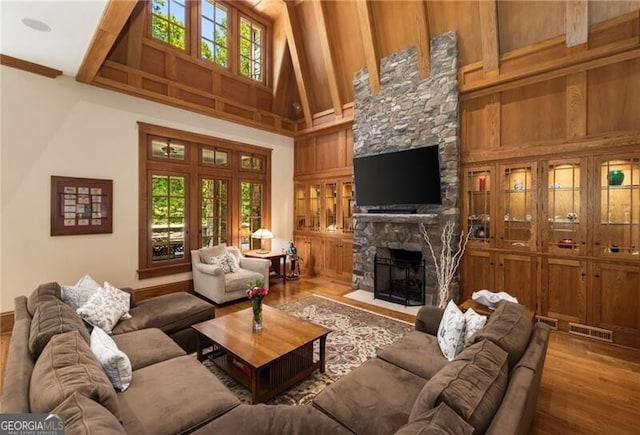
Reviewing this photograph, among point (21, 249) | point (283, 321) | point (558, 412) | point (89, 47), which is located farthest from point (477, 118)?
point (21, 249)

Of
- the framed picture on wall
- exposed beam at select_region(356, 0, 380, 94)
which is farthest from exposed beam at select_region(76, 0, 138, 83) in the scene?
exposed beam at select_region(356, 0, 380, 94)

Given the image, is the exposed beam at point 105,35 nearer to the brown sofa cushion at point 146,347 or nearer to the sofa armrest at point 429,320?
the brown sofa cushion at point 146,347

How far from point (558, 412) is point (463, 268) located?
2466 millimetres

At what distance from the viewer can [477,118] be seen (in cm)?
456

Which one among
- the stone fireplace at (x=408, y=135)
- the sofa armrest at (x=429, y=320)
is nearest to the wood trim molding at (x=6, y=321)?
the sofa armrest at (x=429, y=320)

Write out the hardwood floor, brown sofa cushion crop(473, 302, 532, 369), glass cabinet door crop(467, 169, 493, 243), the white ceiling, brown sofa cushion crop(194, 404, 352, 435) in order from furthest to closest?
glass cabinet door crop(467, 169, 493, 243) < the white ceiling < the hardwood floor < brown sofa cushion crop(473, 302, 532, 369) < brown sofa cushion crop(194, 404, 352, 435)

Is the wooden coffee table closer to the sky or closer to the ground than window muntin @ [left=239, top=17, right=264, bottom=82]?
closer to the ground

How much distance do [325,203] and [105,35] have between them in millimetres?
4582

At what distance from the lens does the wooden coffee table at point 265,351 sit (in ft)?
7.76

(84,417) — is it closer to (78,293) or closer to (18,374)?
(18,374)

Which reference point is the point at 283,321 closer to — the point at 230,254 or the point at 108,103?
the point at 230,254

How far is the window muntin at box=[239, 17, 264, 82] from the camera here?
20.7 feet

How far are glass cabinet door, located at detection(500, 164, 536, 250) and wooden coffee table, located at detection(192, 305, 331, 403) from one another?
10.5ft

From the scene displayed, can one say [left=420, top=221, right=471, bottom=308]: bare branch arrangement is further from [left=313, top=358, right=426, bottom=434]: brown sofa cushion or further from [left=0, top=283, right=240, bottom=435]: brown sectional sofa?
[left=0, top=283, right=240, bottom=435]: brown sectional sofa
